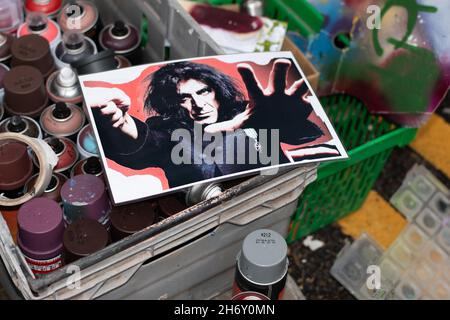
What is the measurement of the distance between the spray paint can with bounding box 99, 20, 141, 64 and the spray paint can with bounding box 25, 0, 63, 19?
14 centimetres

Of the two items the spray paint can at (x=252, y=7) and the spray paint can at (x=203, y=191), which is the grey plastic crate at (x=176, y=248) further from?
the spray paint can at (x=252, y=7)

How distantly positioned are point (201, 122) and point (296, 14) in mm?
587

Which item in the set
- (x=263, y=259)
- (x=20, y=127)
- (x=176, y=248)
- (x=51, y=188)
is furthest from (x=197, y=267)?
(x=20, y=127)

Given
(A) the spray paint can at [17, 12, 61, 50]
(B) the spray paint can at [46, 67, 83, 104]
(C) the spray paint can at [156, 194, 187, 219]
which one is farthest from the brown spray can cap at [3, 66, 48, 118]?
(C) the spray paint can at [156, 194, 187, 219]

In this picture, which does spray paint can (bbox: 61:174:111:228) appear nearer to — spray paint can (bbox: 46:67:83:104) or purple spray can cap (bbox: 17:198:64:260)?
purple spray can cap (bbox: 17:198:64:260)

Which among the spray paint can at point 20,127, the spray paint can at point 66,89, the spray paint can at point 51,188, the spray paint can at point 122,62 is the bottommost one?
the spray paint can at point 51,188

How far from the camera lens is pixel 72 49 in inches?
56.8

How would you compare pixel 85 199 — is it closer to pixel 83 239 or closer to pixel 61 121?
pixel 83 239

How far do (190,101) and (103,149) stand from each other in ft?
0.62

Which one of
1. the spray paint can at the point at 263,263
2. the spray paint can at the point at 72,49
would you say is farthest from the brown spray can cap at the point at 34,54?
the spray paint can at the point at 263,263

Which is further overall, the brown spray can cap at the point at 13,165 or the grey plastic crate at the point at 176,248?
the brown spray can cap at the point at 13,165

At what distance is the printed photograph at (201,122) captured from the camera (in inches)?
45.8

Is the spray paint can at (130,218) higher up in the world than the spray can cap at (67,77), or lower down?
lower down

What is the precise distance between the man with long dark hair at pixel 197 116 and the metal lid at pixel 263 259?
13 cm
